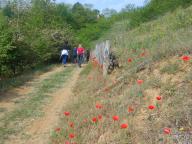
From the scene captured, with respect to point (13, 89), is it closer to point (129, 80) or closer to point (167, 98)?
point (129, 80)

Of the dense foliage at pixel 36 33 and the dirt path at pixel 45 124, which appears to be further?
the dense foliage at pixel 36 33

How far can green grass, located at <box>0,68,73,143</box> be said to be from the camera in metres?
9.13

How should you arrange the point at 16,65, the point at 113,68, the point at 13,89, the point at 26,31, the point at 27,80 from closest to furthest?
the point at 113,68, the point at 13,89, the point at 27,80, the point at 16,65, the point at 26,31

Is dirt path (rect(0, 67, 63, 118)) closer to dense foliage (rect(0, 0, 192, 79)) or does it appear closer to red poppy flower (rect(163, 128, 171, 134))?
dense foliage (rect(0, 0, 192, 79))

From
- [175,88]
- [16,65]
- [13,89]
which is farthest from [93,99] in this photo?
[16,65]

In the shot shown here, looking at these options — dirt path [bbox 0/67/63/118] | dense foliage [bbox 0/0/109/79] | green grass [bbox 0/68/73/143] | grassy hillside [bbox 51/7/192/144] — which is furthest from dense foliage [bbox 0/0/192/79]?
grassy hillside [bbox 51/7/192/144]

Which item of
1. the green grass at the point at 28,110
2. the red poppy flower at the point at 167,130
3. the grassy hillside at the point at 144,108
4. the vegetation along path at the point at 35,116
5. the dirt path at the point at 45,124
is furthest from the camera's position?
the green grass at the point at 28,110

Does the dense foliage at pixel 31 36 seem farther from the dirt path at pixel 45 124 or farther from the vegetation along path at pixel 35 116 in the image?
the dirt path at pixel 45 124

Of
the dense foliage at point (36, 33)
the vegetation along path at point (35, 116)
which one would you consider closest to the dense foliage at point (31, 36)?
the dense foliage at point (36, 33)

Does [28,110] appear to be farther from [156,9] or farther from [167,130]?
[156,9]

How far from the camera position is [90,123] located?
290 inches

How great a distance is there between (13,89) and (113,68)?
14.4 feet

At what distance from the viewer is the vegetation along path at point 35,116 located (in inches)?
333

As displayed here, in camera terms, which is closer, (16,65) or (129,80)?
(129,80)
